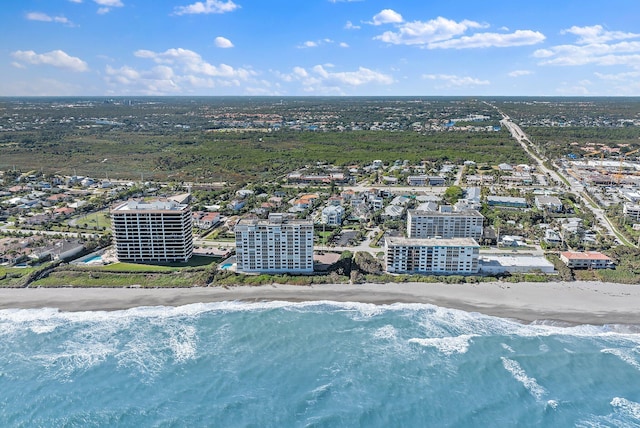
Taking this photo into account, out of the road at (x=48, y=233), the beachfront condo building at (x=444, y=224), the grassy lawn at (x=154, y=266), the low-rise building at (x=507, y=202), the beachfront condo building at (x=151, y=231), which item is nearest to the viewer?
the grassy lawn at (x=154, y=266)

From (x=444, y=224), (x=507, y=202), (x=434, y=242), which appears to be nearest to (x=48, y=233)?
(x=434, y=242)

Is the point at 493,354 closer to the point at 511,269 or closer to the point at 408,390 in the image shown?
the point at 408,390

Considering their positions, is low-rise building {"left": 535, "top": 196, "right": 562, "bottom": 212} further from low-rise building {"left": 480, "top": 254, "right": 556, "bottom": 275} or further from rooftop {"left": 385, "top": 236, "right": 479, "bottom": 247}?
rooftop {"left": 385, "top": 236, "right": 479, "bottom": 247}

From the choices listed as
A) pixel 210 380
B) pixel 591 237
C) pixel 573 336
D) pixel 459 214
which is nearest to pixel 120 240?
pixel 210 380

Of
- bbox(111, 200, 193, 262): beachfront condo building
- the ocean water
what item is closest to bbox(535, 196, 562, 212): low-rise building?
the ocean water

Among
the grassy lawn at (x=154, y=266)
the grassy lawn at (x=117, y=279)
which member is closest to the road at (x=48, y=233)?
the grassy lawn at (x=154, y=266)

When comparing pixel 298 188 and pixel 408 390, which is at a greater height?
pixel 298 188

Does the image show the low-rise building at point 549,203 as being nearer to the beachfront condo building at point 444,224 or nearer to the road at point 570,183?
the road at point 570,183
